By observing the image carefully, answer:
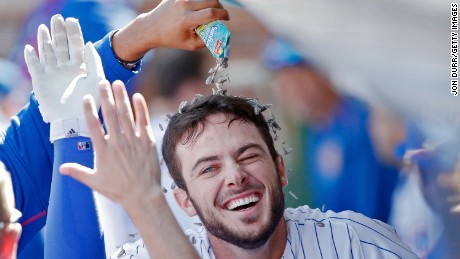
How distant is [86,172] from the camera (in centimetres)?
106

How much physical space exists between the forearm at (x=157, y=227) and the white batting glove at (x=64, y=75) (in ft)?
1.25

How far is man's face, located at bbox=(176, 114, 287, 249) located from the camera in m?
1.33

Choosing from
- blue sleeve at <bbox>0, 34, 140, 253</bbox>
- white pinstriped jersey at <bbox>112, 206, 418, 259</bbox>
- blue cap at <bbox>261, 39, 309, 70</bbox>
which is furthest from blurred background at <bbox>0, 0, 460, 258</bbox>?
blue sleeve at <bbox>0, 34, 140, 253</bbox>

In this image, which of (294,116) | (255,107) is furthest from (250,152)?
(294,116)

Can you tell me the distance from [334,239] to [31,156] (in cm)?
65

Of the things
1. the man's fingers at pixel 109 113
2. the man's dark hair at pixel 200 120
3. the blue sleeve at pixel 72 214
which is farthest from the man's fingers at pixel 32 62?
the man's fingers at pixel 109 113

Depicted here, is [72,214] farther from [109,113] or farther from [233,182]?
[109,113]

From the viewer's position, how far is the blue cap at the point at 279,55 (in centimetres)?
157

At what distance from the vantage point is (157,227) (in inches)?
41.9

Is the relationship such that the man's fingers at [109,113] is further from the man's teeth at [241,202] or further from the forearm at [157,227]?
the man's teeth at [241,202]

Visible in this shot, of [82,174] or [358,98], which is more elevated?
[358,98]

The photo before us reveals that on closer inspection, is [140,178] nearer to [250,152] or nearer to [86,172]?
[86,172]

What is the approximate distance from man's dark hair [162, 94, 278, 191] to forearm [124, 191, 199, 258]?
1.16ft

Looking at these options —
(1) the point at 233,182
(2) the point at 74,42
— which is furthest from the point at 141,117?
(2) the point at 74,42
